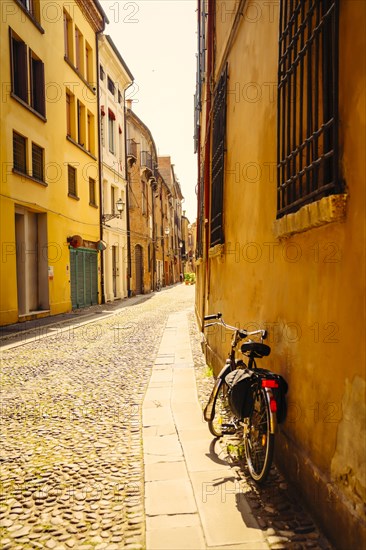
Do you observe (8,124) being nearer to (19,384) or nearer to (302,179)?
(19,384)

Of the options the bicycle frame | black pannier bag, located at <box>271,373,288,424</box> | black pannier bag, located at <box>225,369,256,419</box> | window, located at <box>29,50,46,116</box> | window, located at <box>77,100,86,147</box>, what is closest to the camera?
the bicycle frame

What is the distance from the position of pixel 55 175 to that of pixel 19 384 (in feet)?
34.4

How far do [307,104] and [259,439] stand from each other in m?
2.23

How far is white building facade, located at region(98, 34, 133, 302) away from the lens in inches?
821

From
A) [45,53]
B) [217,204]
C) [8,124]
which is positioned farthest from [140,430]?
[45,53]

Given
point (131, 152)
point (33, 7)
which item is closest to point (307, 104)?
point (33, 7)

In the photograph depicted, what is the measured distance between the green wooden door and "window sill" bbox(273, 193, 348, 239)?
14.2m

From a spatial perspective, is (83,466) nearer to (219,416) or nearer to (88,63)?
(219,416)

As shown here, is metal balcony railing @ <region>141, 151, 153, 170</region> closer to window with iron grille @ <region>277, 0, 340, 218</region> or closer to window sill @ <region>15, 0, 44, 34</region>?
window sill @ <region>15, 0, 44, 34</region>

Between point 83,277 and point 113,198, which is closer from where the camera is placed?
point 83,277

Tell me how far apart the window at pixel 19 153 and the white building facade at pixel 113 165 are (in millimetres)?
6493

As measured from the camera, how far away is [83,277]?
699 inches

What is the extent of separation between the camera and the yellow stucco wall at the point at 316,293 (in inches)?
80.7

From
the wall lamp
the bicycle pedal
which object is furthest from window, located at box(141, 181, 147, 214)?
the bicycle pedal
